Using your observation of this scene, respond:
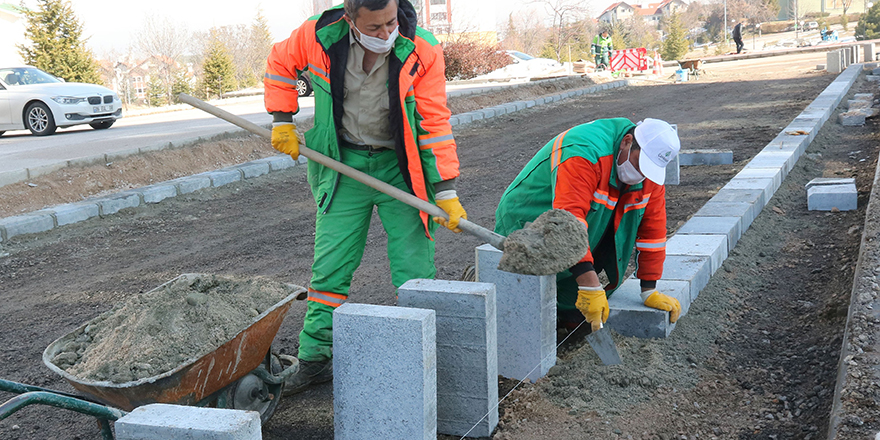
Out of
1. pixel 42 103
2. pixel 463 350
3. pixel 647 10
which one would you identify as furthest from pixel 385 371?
pixel 647 10

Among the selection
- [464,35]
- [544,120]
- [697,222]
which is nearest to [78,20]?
[464,35]

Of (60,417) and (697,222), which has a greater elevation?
(697,222)

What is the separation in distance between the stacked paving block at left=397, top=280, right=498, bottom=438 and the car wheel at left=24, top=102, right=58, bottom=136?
12.2 metres

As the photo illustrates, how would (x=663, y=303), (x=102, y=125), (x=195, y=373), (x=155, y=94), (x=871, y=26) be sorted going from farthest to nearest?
(x=871, y=26)
(x=155, y=94)
(x=102, y=125)
(x=663, y=303)
(x=195, y=373)

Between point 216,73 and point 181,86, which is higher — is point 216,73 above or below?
below

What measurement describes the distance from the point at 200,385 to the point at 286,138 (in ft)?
4.11

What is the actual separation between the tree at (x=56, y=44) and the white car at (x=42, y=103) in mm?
12304

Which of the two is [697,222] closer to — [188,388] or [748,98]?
[188,388]

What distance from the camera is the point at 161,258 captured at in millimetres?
5406

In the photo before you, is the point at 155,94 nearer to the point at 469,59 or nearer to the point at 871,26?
the point at 469,59

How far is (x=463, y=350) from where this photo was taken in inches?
104

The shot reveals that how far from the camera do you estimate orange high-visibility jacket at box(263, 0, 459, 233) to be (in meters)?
2.85

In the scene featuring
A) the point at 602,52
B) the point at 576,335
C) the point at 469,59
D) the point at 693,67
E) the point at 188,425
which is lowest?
the point at 576,335

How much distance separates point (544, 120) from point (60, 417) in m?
11.5
